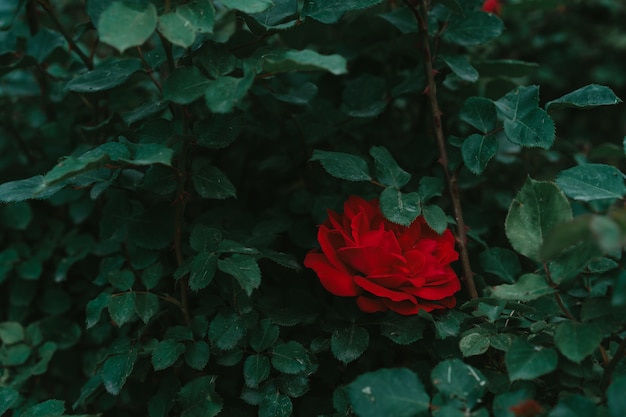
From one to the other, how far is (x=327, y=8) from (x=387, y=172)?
0.22 meters

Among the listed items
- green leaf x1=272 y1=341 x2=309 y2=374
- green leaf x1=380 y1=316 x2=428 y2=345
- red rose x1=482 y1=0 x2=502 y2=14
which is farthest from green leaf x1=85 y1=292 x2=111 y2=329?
red rose x1=482 y1=0 x2=502 y2=14

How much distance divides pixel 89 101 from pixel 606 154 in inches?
34.1

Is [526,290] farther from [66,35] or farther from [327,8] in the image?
[66,35]

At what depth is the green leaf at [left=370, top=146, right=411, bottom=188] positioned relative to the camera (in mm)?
826

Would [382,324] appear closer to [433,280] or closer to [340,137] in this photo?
[433,280]

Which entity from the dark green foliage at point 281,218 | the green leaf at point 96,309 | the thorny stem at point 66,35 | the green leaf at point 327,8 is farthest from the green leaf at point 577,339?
the thorny stem at point 66,35

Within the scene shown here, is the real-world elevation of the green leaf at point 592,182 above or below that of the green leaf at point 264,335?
above

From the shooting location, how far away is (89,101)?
1080 mm

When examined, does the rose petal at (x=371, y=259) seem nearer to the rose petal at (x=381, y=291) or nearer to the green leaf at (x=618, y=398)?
the rose petal at (x=381, y=291)

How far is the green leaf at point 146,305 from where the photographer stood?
0.81 meters

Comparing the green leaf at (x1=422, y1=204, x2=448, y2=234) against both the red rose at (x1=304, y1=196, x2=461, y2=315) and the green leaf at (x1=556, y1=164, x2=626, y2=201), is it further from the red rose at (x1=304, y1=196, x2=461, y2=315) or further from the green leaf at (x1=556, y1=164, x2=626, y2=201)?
the green leaf at (x1=556, y1=164, x2=626, y2=201)

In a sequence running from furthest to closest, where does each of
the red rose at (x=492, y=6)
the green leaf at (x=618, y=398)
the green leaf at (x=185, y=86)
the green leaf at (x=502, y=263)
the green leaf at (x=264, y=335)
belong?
the red rose at (x=492, y=6) → the green leaf at (x=502, y=263) → the green leaf at (x=264, y=335) → the green leaf at (x=185, y=86) → the green leaf at (x=618, y=398)

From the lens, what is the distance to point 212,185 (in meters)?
0.81

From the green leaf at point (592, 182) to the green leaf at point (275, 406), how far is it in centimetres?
40
